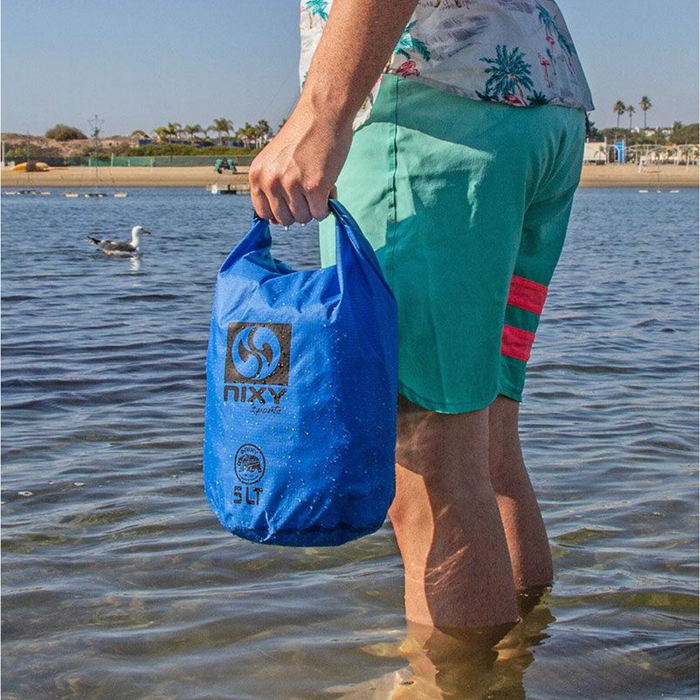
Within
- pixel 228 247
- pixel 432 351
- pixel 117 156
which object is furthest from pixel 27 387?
pixel 117 156

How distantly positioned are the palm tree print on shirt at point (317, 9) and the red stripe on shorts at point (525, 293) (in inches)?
27.6

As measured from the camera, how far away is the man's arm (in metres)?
1.72

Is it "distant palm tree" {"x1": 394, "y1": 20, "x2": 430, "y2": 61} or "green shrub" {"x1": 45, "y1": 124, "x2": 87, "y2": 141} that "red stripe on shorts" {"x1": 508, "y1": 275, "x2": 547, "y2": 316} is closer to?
"distant palm tree" {"x1": 394, "y1": 20, "x2": 430, "y2": 61}

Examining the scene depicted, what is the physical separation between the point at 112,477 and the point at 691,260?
14.5 metres

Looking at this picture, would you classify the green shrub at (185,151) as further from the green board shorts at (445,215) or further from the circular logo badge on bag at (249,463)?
the circular logo badge on bag at (249,463)

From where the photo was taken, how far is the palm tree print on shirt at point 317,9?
6.52ft

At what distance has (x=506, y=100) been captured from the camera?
75.5 inches

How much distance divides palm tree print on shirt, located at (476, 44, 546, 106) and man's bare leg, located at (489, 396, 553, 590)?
29.3 inches

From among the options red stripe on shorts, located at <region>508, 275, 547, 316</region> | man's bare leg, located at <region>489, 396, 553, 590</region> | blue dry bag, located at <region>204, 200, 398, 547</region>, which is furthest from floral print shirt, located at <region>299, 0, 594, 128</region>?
man's bare leg, located at <region>489, 396, 553, 590</region>

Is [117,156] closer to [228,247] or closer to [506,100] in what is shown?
[228,247]

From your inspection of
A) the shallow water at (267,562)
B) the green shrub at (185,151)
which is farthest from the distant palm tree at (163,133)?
the shallow water at (267,562)

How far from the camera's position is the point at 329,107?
1.76 metres

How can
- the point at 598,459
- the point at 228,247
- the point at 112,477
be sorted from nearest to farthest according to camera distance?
the point at 112,477, the point at 598,459, the point at 228,247

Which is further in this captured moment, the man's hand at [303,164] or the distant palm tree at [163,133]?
the distant palm tree at [163,133]
